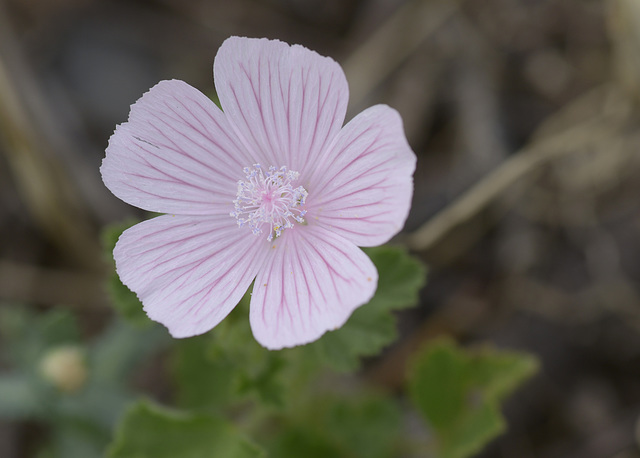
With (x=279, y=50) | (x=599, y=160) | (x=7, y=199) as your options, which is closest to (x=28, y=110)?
(x=7, y=199)

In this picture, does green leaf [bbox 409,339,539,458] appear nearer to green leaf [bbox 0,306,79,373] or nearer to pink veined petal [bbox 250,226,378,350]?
pink veined petal [bbox 250,226,378,350]

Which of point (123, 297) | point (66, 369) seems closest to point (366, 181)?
point (123, 297)

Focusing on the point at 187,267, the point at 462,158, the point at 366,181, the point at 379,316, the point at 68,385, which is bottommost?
the point at 379,316

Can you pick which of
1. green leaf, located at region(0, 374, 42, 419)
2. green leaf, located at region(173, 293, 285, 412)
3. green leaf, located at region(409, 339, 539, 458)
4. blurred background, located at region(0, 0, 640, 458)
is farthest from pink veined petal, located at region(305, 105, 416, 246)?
green leaf, located at region(0, 374, 42, 419)

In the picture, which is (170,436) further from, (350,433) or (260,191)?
(260,191)

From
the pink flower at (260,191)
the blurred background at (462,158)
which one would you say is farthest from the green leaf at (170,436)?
the blurred background at (462,158)

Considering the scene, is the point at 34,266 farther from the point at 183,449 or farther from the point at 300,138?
the point at 300,138
